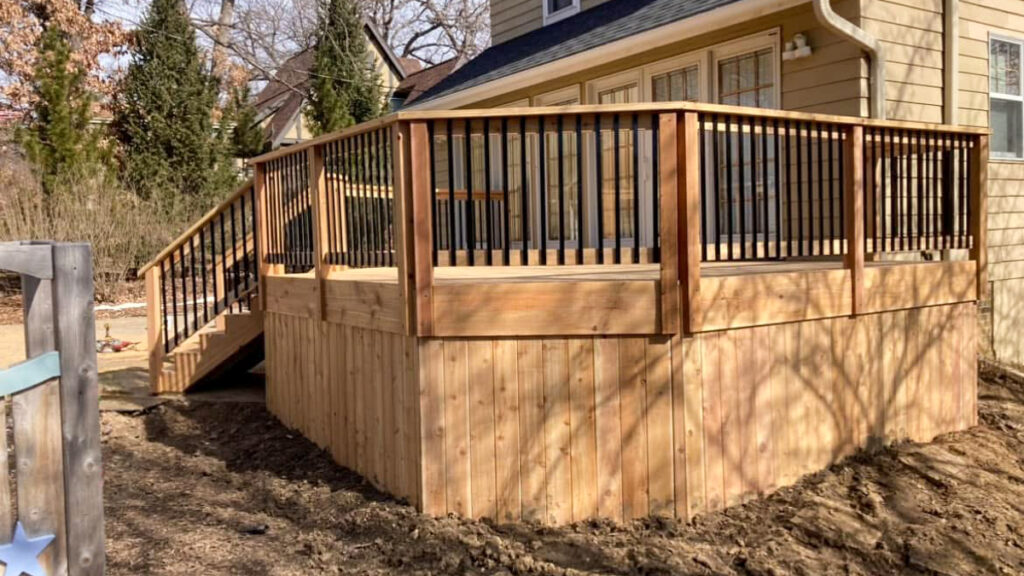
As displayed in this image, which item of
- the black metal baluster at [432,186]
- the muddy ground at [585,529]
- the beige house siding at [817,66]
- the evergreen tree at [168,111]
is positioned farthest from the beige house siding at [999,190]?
the evergreen tree at [168,111]

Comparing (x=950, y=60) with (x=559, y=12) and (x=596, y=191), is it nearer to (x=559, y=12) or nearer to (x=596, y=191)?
(x=596, y=191)

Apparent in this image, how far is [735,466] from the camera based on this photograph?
4.20m

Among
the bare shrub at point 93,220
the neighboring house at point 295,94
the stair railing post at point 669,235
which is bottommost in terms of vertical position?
the stair railing post at point 669,235

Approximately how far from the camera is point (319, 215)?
5.04m

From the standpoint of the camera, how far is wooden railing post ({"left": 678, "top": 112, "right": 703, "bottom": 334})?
3.96 meters

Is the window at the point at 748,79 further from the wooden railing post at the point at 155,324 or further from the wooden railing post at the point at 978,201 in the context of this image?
the wooden railing post at the point at 155,324

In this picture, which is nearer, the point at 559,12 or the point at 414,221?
the point at 414,221

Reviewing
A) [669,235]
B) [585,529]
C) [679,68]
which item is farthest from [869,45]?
[585,529]

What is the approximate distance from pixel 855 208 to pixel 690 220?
4.29ft

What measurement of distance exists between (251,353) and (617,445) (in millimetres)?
4270

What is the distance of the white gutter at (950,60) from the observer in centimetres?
706

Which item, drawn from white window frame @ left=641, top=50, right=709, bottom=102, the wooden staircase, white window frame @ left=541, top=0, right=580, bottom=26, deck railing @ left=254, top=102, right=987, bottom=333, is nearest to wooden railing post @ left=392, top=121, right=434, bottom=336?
deck railing @ left=254, top=102, right=987, bottom=333

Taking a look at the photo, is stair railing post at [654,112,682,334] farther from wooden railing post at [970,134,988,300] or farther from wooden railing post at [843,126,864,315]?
wooden railing post at [970,134,988,300]

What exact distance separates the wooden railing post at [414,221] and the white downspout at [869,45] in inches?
152
